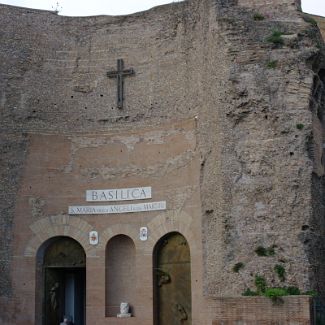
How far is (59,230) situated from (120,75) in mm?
4575

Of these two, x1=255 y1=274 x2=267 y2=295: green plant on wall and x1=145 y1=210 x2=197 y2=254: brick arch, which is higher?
x1=145 y1=210 x2=197 y2=254: brick arch

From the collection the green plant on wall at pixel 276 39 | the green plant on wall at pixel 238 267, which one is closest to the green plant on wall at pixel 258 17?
the green plant on wall at pixel 276 39

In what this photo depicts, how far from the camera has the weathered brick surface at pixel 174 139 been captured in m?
14.0

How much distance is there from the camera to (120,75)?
18906 mm

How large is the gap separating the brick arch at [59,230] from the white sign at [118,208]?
252mm

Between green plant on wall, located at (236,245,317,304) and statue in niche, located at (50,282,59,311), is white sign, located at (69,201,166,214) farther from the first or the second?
green plant on wall, located at (236,245,317,304)

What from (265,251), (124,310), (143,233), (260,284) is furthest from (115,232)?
(260,284)

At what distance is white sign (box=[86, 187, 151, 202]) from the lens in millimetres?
17906

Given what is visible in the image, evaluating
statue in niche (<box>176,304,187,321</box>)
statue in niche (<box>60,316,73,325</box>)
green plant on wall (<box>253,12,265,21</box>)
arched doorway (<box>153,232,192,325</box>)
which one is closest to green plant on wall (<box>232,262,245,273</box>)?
arched doorway (<box>153,232,192,325</box>)

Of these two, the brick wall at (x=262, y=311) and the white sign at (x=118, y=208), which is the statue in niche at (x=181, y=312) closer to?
the white sign at (x=118, y=208)

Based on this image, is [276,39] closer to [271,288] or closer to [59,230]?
[271,288]

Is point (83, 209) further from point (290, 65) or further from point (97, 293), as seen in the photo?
point (290, 65)

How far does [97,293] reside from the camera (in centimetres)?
1770

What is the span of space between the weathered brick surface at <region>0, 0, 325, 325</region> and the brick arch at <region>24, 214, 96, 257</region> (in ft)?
0.10
